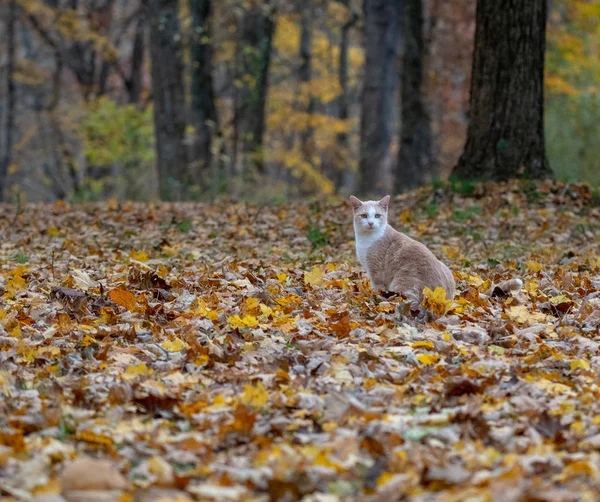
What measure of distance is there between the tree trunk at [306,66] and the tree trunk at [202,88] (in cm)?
Answer: 465

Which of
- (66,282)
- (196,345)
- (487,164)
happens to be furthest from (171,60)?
(196,345)

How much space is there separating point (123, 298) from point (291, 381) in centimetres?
204

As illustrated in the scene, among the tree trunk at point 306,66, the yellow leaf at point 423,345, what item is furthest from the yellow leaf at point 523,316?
the tree trunk at point 306,66

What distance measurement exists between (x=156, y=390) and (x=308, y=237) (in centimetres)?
577

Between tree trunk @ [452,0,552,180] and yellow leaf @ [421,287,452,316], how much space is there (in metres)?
6.25

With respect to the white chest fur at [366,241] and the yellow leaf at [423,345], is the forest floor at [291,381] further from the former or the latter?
the white chest fur at [366,241]

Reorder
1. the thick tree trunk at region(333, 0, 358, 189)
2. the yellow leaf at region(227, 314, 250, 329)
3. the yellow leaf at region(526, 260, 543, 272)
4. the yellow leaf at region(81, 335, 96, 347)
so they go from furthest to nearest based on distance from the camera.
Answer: the thick tree trunk at region(333, 0, 358, 189) < the yellow leaf at region(526, 260, 543, 272) < the yellow leaf at region(227, 314, 250, 329) < the yellow leaf at region(81, 335, 96, 347)

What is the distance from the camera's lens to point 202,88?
19078mm

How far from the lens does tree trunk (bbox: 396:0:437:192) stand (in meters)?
15.8

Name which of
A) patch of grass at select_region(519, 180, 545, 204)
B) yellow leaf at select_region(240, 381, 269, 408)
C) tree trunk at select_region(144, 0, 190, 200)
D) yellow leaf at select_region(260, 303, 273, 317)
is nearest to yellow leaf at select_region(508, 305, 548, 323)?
yellow leaf at select_region(260, 303, 273, 317)

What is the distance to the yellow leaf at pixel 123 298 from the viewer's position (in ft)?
19.2

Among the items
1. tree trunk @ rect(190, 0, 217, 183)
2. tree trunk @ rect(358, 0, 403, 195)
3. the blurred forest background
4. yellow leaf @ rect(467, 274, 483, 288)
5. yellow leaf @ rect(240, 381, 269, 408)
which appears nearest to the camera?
yellow leaf @ rect(240, 381, 269, 408)

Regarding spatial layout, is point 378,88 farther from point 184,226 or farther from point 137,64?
point 137,64

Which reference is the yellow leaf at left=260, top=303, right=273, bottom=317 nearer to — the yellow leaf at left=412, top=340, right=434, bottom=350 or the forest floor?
the forest floor
